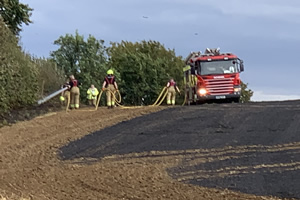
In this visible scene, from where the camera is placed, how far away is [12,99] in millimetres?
25438

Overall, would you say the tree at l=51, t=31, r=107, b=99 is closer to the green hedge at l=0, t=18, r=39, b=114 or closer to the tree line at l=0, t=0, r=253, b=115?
the tree line at l=0, t=0, r=253, b=115

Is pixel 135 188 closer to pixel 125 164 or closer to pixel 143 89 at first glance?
pixel 125 164

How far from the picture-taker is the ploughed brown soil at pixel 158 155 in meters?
10.8

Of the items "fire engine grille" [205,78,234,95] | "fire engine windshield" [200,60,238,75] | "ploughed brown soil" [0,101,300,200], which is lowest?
"ploughed brown soil" [0,101,300,200]

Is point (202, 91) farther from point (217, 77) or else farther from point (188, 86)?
point (188, 86)

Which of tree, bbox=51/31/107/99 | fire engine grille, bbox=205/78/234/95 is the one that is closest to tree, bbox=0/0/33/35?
fire engine grille, bbox=205/78/234/95

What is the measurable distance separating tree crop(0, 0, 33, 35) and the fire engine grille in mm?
10601

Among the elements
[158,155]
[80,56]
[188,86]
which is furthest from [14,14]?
[80,56]

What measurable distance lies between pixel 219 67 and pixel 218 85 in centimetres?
101

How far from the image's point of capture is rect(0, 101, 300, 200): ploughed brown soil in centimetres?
1079

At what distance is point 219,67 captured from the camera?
28.8 m

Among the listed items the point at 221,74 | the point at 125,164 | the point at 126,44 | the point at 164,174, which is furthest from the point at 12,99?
the point at 126,44

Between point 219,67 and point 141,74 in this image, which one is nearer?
point 219,67

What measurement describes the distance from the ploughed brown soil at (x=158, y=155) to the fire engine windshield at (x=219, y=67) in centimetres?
621
